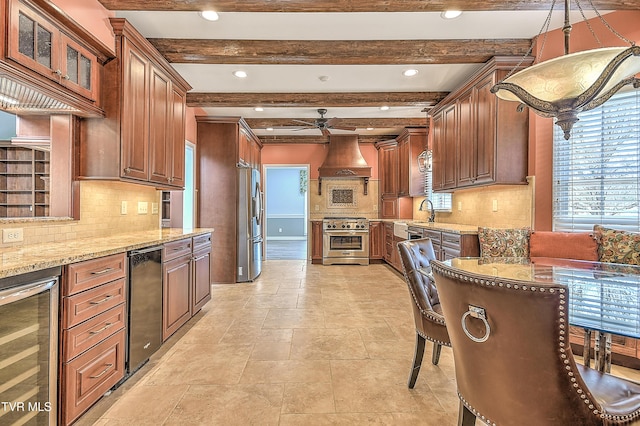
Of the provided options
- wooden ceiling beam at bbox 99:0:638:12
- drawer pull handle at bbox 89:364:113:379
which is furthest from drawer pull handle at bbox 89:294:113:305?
wooden ceiling beam at bbox 99:0:638:12

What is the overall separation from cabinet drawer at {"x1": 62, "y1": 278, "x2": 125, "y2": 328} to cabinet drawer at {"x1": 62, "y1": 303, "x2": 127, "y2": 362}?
0.10 ft

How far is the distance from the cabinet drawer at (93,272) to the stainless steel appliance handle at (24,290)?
0.10m

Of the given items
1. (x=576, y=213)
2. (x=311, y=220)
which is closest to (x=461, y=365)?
(x=576, y=213)

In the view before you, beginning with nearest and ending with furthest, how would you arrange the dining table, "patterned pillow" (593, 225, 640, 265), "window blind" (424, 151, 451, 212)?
the dining table < "patterned pillow" (593, 225, 640, 265) < "window blind" (424, 151, 451, 212)

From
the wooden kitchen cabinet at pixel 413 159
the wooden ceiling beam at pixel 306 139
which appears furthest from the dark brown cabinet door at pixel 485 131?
the wooden ceiling beam at pixel 306 139

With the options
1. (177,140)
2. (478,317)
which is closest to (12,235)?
(177,140)

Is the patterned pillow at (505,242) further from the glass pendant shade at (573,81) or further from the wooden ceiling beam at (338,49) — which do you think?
the wooden ceiling beam at (338,49)

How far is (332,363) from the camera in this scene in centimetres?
230

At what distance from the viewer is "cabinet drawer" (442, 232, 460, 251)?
3.18 metres

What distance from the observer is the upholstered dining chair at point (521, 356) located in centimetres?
87

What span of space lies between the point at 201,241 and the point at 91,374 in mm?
1710

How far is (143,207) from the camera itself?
10.7ft

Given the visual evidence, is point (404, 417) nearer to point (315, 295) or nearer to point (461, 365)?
point (461, 365)

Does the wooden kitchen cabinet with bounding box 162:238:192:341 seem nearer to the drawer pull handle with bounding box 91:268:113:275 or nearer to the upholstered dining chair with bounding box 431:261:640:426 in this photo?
the drawer pull handle with bounding box 91:268:113:275
